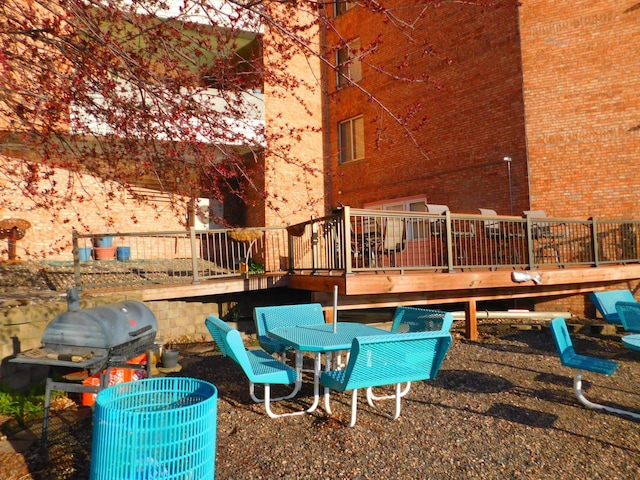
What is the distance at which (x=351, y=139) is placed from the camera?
1534 cm

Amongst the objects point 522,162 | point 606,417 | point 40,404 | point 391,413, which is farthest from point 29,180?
point 522,162

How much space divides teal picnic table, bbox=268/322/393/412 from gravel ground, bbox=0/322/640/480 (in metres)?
0.44

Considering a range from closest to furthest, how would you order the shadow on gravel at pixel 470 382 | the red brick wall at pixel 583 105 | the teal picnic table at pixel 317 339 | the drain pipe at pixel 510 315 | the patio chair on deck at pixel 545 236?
the teal picnic table at pixel 317 339, the shadow on gravel at pixel 470 382, the drain pipe at pixel 510 315, the patio chair on deck at pixel 545 236, the red brick wall at pixel 583 105

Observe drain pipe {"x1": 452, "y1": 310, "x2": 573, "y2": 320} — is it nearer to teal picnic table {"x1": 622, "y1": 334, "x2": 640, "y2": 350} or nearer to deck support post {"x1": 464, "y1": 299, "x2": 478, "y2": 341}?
deck support post {"x1": 464, "y1": 299, "x2": 478, "y2": 341}

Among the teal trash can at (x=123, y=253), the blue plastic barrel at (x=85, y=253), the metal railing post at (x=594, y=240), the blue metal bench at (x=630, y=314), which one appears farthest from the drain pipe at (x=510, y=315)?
the blue plastic barrel at (x=85, y=253)

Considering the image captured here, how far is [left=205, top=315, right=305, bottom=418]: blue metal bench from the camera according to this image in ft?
12.8

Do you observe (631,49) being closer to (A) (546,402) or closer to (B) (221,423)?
(A) (546,402)

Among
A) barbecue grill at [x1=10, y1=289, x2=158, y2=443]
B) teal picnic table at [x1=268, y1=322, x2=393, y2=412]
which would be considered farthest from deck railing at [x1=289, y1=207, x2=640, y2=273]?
barbecue grill at [x1=10, y1=289, x2=158, y2=443]

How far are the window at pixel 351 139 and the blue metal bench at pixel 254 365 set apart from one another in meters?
11.4

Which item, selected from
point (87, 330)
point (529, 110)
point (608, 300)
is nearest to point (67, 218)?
point (87, 330)

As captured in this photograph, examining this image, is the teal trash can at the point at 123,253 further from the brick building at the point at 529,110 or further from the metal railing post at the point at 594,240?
the metal railing post at the point at 594,240

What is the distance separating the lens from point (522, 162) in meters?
10.9

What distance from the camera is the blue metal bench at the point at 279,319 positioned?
17.8ft

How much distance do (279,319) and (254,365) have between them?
1242mm
